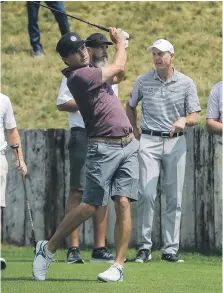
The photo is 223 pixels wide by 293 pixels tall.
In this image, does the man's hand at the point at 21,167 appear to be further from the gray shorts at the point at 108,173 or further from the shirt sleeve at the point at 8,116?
the gray shorts at the point at 108,173

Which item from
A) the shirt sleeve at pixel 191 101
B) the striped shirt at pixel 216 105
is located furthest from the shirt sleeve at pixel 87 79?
the striped shirt at pixel 216 105

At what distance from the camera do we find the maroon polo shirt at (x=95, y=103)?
413 inches

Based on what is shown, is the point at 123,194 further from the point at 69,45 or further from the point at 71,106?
the point at 71,106

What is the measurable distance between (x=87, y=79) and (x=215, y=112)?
8.81 feet

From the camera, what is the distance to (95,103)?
34.6ft

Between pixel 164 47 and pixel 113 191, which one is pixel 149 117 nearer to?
pixel 164 47

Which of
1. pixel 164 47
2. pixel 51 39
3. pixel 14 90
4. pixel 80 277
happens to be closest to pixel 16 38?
pixel 51 39

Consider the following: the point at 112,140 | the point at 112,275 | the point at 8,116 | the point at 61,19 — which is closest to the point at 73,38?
the point at 112,140

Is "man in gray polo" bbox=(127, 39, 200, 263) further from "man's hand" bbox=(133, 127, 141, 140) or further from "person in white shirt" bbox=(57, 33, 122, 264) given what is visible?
"person in white shirt" bbox=(57, 33, 122, 264)

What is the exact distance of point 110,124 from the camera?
1058 cm

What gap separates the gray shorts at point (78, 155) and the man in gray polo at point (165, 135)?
23.1 inches

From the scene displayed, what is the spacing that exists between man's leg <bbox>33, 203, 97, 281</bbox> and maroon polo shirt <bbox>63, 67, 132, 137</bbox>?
2.01 ft

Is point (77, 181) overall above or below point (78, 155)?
below

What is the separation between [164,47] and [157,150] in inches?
39.3
